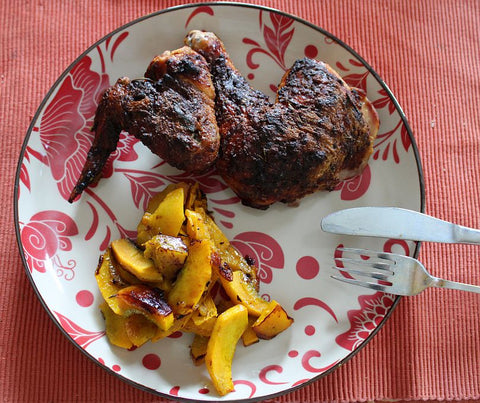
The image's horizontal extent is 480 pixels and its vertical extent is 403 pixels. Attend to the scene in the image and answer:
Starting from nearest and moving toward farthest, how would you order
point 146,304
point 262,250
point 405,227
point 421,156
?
point 146,304
point 405,227
point 262,250
point 421,156

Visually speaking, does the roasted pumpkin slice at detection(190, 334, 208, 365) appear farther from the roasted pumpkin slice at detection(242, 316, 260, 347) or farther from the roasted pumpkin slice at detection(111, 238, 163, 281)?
the roasted pumpkin slice at detection(111, 238, 163, 281)

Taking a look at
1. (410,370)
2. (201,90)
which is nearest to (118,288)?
(201,90)

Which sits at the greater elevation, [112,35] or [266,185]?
[112,35]

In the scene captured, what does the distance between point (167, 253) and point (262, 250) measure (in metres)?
0.45

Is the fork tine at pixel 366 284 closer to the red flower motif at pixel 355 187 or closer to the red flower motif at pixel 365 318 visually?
the red flower motif at pixel 365 318

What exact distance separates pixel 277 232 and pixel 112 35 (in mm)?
1032

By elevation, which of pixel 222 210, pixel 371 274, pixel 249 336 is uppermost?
pixel 222 210

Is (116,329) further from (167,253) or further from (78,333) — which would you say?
(167,253)

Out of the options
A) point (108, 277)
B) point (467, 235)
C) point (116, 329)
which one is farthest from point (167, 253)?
point (467, 235)

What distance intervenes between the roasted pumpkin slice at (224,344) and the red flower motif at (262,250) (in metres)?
0.24

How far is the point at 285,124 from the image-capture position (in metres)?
1.69

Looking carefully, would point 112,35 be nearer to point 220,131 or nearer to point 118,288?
point 220,131

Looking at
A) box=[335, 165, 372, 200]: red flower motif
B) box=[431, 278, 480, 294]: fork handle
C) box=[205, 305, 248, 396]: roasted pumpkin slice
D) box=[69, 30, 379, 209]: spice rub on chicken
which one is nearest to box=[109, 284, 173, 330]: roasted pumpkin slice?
box=[205, 305, 248, 396]: roasted pumpkin slice

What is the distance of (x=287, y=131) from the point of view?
5.53ft
